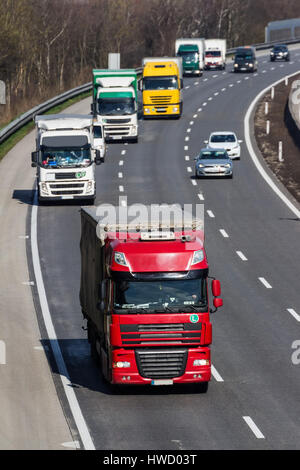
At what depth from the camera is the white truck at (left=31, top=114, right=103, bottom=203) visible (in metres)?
45.3

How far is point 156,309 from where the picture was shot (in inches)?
803

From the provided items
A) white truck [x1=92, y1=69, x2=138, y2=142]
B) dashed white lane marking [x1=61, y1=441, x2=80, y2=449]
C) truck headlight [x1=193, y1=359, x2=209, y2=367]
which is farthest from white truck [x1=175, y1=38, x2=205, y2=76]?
dashed white lane marking [x1=61, y1=441, x2=80, y2=449]

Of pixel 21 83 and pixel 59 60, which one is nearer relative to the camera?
pixel 21 83

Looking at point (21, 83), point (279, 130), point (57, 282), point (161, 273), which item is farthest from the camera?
point (21, 83)

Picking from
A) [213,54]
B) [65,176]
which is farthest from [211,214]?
[213,54]

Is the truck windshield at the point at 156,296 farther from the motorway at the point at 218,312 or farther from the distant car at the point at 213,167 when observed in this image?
the distant car at the point at 213,167

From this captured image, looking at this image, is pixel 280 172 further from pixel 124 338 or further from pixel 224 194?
pixel 124 338

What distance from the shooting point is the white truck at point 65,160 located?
149 ft

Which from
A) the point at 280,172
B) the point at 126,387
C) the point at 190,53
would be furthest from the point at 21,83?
the point at 126,387

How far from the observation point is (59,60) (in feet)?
324

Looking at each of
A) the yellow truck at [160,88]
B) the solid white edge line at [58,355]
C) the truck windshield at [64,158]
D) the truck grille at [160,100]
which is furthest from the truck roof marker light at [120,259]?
the truck grille at [160,100]

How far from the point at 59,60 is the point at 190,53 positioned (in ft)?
40.5

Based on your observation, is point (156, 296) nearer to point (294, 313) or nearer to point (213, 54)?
point (294, 313)

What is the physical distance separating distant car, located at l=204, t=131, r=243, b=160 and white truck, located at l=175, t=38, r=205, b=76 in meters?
36.2
